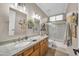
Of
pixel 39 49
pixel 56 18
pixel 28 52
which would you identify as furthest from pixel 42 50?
pixel 56 18

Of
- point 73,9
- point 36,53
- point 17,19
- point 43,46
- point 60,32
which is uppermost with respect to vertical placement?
point 73,9

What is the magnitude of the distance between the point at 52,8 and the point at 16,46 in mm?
829

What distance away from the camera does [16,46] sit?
62.5 inches

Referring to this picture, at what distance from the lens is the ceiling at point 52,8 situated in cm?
171

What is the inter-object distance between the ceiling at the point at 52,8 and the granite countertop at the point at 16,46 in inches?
16.3

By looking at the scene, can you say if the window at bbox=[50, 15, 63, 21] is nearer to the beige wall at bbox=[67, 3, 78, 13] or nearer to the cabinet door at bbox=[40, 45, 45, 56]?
the beige wall at bbox=[67, 3, 78, 13]

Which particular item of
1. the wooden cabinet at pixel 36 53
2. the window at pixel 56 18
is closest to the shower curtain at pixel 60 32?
the window at pixel 56 18

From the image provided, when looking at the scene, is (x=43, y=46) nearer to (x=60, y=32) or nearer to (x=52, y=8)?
(x=60, y=32)

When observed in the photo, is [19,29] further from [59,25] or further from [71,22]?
[71,22]

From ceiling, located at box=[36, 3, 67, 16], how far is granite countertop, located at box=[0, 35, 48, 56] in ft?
1.35

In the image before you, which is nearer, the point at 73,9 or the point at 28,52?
the point at 28,52

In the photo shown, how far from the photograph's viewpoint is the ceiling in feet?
5.59

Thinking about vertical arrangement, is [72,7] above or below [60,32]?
above

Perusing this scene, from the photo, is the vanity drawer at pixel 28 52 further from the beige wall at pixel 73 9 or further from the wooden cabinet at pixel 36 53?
the beige wall at pixel 73 9
